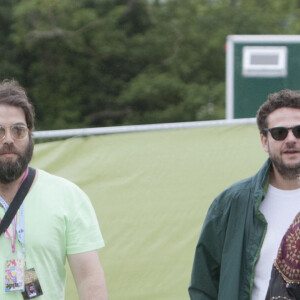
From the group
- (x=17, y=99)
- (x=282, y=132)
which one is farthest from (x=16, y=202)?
(x=282, y=132)

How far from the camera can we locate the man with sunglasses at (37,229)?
10.7 ft

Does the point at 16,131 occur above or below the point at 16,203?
above

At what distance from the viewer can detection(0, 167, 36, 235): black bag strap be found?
3.29 meters

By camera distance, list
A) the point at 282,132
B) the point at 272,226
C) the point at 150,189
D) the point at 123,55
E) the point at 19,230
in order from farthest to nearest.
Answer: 1. the point at 123,55
2. the point at 150,189
3. the point at 282,132
4. the point at 272,226
5. the point at 19,230

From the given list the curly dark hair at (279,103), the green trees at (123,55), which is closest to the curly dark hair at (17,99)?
the curly dark hair at (279,103)

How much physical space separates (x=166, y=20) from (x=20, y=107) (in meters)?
14.1

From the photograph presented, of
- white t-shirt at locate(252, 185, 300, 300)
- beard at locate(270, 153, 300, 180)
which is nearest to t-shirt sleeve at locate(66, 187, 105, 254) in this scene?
white t-shirt at locate(252, 185, 300, 300)

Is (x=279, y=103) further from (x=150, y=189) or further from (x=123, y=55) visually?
(x=123, y=55)

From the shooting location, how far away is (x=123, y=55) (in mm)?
17281

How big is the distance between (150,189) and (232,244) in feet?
4.15

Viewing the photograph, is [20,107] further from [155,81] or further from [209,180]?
[155,81]

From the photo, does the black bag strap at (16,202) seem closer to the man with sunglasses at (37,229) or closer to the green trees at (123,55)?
the man with sunglasses at (37,229)

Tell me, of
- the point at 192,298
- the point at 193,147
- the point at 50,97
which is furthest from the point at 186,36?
the point at 192,298

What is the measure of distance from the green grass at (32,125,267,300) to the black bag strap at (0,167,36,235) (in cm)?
125
